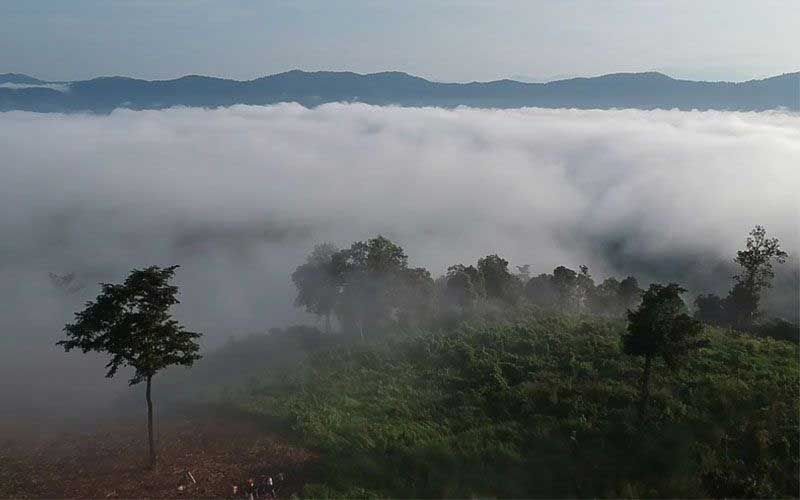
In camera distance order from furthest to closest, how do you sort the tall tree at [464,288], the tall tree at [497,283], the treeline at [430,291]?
the tall tree at [497,283]
the tall tree at [464,288]
the treeline at [430,291]

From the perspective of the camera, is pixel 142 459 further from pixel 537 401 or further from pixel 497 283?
pixel 497 283

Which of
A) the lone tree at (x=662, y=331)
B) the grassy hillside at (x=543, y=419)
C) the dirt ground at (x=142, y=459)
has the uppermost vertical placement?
the lone tree at (x=662, y=331)

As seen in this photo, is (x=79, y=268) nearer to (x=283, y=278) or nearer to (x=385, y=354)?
(x=283, y=278)

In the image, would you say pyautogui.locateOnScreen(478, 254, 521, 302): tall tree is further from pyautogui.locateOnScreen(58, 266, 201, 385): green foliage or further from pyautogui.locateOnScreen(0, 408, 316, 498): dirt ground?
pyautogui.locateOnScreen(58, 266, 201, 385): green foliage

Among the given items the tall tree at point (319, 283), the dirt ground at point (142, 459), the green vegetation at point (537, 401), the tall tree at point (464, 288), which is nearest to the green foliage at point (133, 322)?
the green vegetation at point (537, 401)

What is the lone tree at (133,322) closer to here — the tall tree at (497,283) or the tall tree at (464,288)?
the tall tree at (464,288)

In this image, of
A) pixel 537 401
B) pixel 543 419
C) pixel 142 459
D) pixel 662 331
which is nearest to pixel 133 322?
pixel 142 459

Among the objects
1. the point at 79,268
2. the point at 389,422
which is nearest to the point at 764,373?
the point at 389,422
